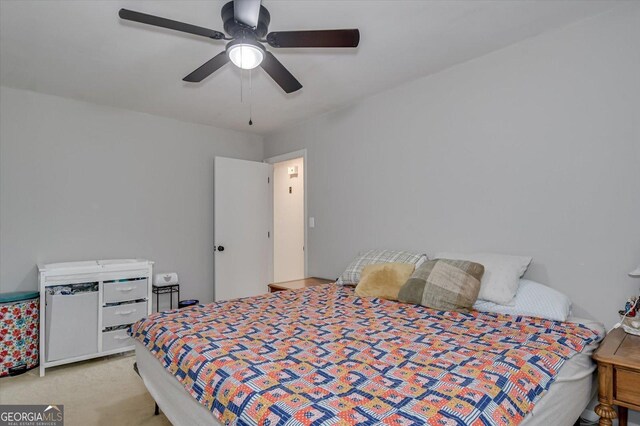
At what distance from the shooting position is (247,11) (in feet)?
5.30

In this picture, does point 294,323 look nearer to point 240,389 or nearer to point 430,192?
point 240,389

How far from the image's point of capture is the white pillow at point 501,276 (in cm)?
205

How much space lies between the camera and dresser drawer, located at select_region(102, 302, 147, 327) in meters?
3.10

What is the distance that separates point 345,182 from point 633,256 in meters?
2.31

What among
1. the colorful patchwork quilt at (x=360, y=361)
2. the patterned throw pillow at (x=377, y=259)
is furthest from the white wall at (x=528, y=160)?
the colorful patchwork quilt at (x=360, y=361)

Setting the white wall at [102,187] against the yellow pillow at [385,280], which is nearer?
the yellow pillow at [385,280]

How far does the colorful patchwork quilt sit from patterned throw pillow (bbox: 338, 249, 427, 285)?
64cm

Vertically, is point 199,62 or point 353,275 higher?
point 199,62

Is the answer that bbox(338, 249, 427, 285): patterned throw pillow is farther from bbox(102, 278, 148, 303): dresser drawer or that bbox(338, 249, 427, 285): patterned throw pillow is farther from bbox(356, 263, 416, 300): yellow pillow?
bbox(102, 278, 148, 303): dresser drawer

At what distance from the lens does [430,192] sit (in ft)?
9.32

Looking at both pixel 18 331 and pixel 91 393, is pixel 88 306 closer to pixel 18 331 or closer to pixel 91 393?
pixel 18 331

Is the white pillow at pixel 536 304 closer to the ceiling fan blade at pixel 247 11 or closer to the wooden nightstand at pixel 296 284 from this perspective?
the wooden nightstand at pixel 296 284

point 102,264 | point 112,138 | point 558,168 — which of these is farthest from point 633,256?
point 112,138

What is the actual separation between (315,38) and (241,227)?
297cm
